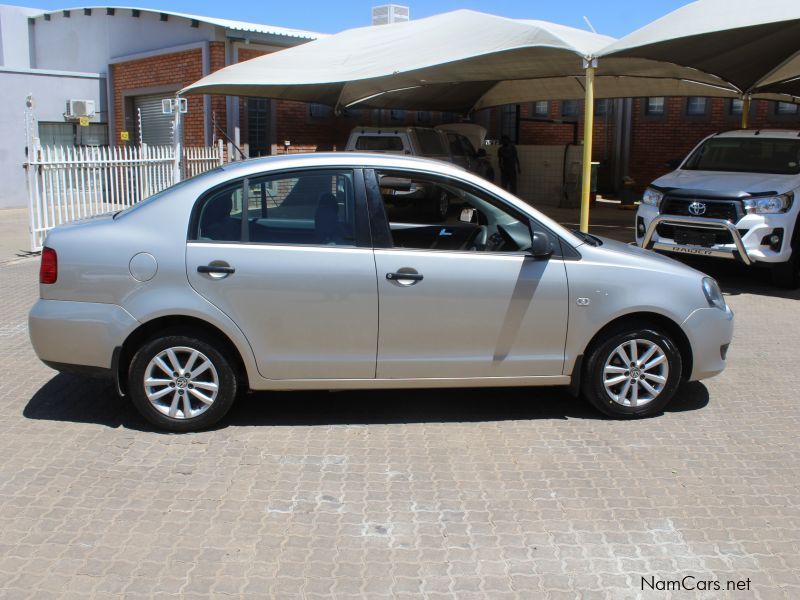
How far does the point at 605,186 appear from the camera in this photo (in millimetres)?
22688

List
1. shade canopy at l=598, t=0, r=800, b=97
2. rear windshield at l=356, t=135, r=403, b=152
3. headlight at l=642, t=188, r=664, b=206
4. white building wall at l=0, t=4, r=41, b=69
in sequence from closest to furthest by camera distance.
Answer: shade canopy at l=598, t=0, r=800, b=97 < headlight at l=642, t=188, r=664, b=206 < rear windshield at l=356, t=135, r=403, b=152 < white building wall at l=0, t=4, r=41, b=69

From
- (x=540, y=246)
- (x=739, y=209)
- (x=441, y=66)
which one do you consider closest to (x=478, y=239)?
(x=540, y=246)

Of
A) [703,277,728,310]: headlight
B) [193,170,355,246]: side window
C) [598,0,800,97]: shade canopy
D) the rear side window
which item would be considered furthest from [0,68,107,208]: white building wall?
[703,277,728,310]: headlight

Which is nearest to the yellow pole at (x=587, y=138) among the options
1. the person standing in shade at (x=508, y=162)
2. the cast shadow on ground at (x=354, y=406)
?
the cast shadow on ground at (x=354, y=406)

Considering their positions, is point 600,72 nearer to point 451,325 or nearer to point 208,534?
point 451,325

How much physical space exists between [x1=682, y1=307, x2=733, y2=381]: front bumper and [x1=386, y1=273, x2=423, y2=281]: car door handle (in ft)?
5.96

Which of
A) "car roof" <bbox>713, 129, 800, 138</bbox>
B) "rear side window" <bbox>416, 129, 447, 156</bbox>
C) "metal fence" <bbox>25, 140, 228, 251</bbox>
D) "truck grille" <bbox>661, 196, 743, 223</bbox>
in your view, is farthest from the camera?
"rear side window" <bbox>416, 129, 447, 156</bbox>

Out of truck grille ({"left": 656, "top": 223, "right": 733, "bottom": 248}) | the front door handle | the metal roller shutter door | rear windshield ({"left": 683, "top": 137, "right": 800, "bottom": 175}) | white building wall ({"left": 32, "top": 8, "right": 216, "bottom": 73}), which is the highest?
white building wall ({"left": 32, "top": 8, "right": 216, "bottom": 73})

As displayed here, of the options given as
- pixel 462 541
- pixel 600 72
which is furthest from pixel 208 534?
pixel 600 72

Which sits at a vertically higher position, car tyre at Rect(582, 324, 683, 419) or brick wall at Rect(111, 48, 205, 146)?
brick wall at Rect(111, 48, 205, 146)

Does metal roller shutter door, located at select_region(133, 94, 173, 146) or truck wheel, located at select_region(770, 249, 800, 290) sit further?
metal roller shutter door, located at select_region(133, 94, 173, 146)

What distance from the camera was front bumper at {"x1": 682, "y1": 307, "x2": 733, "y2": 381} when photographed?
17.3 ft

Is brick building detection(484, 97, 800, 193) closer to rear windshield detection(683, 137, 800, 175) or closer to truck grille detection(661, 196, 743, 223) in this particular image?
rear windshield detection(683, 137, 800, 175)

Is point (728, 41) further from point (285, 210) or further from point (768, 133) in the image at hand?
point (285, 210)
